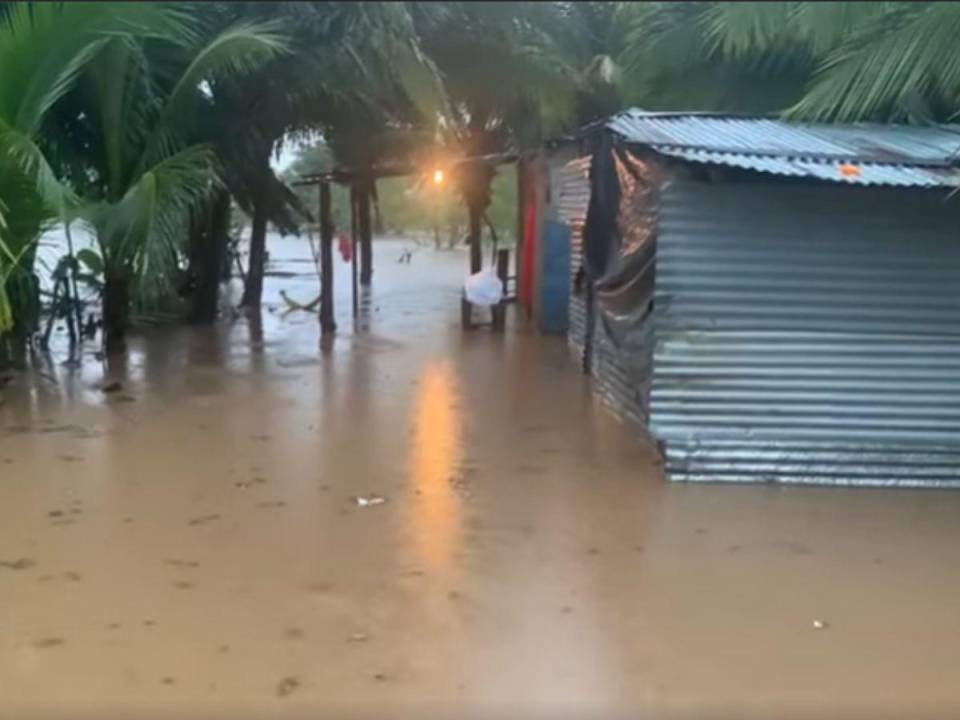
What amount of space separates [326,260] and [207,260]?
2024 mm

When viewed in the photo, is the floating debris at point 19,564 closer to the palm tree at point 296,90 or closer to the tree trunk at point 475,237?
the palm tree at point 296,90

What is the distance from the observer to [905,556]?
5.55 m

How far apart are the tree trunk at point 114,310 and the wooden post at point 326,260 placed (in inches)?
97.2

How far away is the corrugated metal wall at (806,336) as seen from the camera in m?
6.70

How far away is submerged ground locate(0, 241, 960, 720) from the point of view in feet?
13.2

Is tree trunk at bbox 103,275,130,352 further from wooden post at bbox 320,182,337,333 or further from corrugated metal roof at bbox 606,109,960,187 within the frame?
Result: corrugated metal roof at bbox 606,109,960,187

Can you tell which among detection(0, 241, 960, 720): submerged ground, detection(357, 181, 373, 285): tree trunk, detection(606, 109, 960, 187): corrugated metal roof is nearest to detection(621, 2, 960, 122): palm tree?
detection(606, 109, 960, 187): corrugated metal roof

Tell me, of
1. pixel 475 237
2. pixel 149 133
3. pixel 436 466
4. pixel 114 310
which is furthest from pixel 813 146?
pixel 475 237

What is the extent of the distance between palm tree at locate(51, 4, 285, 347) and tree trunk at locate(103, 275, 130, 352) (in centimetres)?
3

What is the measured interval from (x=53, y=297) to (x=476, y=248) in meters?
6.21

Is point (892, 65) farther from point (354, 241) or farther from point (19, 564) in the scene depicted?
point (354, 241)

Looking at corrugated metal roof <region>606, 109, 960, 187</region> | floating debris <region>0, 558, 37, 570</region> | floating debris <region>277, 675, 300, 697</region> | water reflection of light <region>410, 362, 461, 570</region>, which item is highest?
corrugated metal roof <region>606, 109, 960, 187</region>

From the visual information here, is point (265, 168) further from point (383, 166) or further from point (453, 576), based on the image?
point (453, 576)

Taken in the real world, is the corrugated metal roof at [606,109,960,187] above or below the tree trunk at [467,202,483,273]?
above
